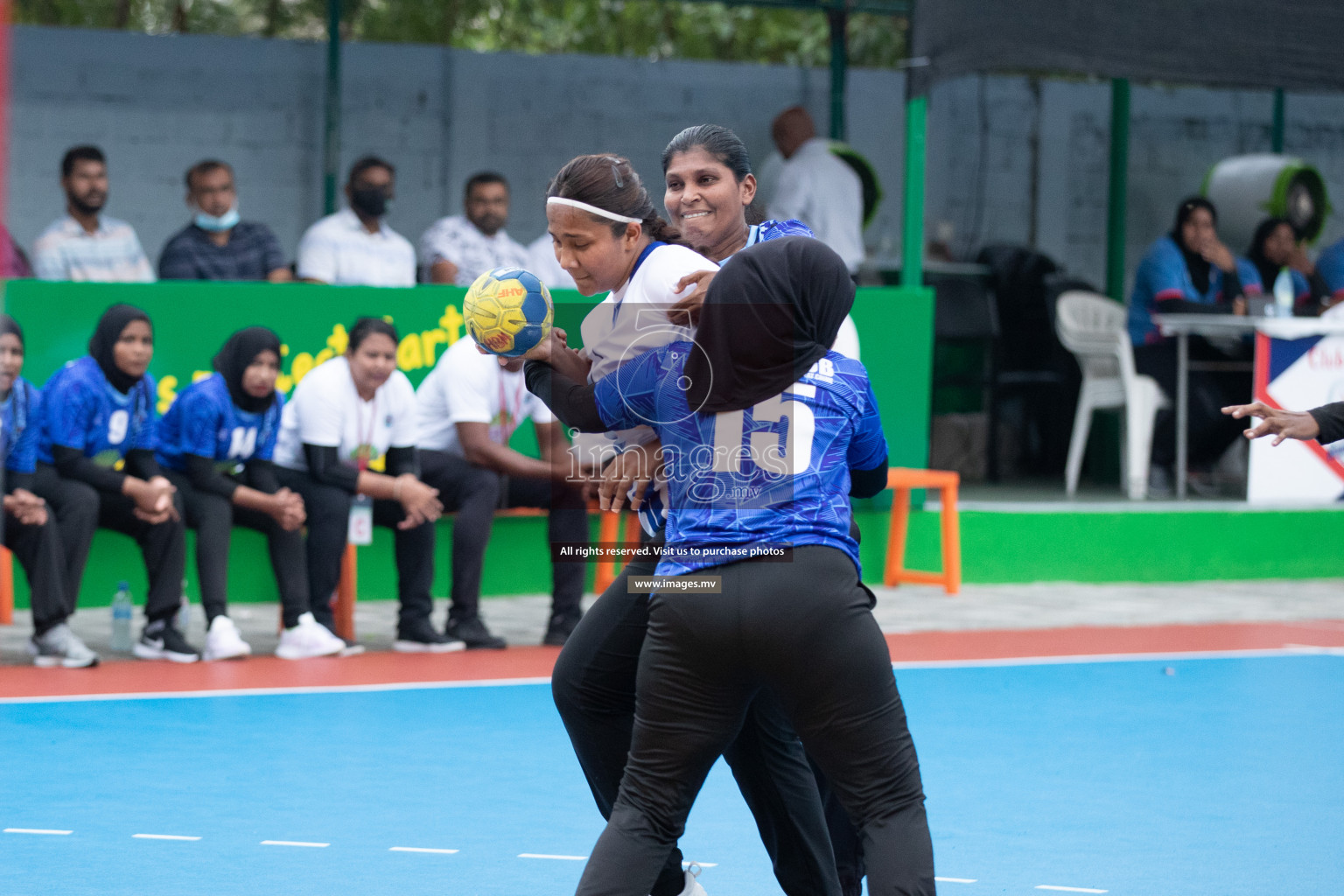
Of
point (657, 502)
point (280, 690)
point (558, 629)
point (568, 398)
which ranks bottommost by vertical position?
point (280, 690)

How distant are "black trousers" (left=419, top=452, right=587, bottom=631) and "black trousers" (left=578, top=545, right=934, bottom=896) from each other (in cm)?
489

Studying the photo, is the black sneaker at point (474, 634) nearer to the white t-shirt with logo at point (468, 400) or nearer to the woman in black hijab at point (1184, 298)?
the white t-shirt with logo at point (468, 400)

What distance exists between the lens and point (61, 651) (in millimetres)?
7523

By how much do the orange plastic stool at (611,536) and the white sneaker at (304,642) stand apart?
1.96 metres

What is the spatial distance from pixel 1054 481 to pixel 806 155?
3393 millimetres

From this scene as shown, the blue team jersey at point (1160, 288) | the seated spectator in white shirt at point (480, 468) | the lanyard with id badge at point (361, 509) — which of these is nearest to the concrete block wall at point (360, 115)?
the blue team jersey at point (1160, 288)

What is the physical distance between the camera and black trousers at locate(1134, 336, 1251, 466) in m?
11.5

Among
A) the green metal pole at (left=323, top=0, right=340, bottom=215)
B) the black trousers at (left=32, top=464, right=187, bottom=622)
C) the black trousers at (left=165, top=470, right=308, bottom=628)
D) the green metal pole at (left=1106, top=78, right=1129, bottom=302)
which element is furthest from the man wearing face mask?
the green metal pole at (left=1106, top=78, right=1129, bottom=302)

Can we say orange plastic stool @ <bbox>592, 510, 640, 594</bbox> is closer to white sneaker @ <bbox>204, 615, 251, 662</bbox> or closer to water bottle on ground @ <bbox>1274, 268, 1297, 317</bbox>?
white sneaker @ <bbox>204, 615, 251, 662</bbox>

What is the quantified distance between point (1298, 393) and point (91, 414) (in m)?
7.36

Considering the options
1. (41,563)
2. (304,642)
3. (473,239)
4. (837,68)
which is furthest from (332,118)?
(41,563)

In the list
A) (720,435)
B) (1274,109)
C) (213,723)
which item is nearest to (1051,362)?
(1274,109)

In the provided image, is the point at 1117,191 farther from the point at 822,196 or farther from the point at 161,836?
the point at 161,836

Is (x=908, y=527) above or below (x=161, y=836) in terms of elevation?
above
